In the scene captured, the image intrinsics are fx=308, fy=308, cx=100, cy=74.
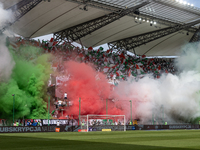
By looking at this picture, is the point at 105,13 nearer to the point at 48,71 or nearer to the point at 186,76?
the point at 48,71

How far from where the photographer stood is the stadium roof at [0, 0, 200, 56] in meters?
42.6

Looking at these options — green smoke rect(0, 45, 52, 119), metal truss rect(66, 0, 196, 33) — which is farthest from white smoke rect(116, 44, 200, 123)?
green smoke rect(0, 45, 52, 119)

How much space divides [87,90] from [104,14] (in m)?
11.8

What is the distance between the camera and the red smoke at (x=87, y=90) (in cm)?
4294

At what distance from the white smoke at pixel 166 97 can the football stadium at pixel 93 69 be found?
0.15 meters

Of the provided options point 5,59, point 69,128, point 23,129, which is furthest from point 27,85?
point 23,129

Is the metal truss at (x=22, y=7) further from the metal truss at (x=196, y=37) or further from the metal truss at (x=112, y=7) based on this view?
the metal truss at (x=196, y=37)

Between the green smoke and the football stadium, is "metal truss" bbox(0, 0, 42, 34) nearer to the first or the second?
the football stadium

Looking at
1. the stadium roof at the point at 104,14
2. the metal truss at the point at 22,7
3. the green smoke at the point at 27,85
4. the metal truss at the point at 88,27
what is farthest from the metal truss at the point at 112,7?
the green smoke at the point at 27,85

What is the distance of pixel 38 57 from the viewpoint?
47.8 metres

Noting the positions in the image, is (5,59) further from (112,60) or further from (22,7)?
(112,60)

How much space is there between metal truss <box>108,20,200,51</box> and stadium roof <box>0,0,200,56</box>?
3.46ft

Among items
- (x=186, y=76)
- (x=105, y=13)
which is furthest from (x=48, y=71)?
(x=186, y=76)

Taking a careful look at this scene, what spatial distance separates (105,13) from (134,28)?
30.1 ft
